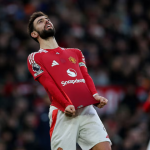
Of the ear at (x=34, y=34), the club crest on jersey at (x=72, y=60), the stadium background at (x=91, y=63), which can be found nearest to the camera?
the club crest on jersey at (x=72, y=60)

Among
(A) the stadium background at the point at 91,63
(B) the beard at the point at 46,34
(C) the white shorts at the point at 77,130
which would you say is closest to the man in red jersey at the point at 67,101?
(C) the white shorts at the point at 77,130

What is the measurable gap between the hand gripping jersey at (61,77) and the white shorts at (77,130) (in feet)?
0.54

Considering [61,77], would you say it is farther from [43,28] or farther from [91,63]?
[91,63]

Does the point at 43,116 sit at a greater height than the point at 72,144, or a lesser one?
lesser

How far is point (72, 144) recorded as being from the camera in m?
3.79

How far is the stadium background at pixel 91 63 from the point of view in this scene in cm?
794

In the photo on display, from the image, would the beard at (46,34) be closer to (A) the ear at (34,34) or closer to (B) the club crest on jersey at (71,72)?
(A) the ear at (34,34)

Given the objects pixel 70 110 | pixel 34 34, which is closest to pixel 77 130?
pixel 70 110

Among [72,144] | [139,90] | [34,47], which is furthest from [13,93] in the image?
[72,144]

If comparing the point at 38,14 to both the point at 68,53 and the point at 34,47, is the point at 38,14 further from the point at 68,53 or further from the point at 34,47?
the point at 34,47

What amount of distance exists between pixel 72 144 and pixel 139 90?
5570mm

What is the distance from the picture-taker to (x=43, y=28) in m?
4.21

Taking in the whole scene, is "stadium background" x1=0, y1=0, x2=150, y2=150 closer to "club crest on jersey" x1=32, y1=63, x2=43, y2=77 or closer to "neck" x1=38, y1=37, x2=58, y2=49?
"neck" x1=38, y1=37, x2=58, y2=49

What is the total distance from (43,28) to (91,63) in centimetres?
535
